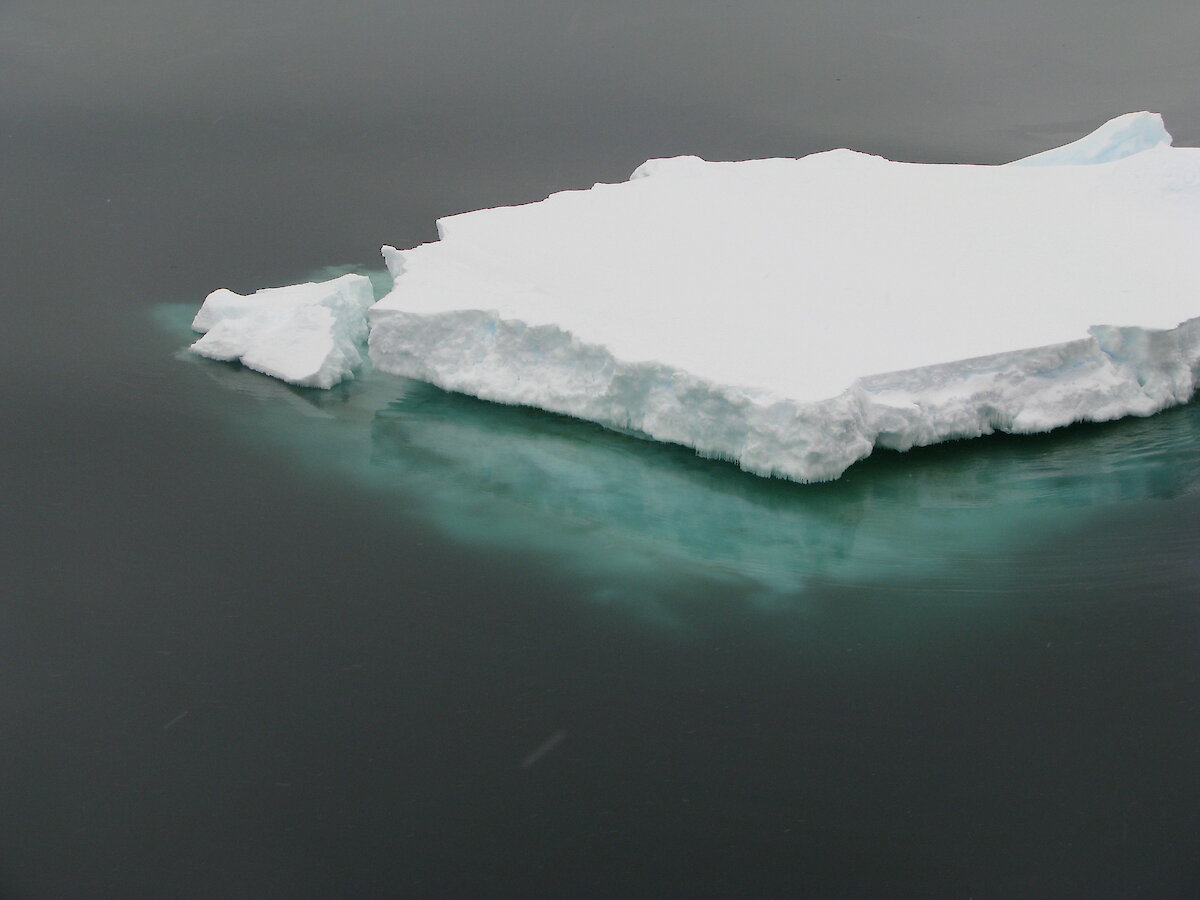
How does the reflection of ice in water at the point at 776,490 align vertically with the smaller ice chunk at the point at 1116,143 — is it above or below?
below

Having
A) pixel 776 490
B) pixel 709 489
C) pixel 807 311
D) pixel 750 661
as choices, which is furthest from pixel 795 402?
pixel 750 661

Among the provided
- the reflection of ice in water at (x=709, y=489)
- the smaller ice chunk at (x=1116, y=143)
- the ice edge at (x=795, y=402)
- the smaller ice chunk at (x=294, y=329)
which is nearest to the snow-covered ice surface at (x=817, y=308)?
the ice edge at (x=795, y=402)

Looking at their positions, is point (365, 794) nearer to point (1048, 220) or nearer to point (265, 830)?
point (265, 830)

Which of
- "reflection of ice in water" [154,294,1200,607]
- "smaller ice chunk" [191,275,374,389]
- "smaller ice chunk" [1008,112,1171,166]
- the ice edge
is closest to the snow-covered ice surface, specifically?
the ice edge

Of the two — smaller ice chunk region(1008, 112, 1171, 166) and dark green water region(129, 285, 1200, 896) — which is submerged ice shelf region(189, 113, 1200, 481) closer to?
dark green water region(129, 285, 1200, 896)

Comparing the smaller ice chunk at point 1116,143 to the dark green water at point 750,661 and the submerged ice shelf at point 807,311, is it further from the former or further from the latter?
the dark green water at point 750,661
